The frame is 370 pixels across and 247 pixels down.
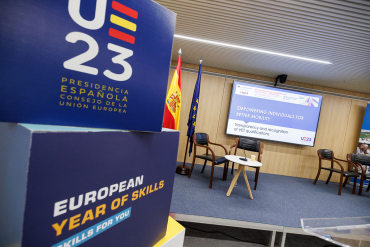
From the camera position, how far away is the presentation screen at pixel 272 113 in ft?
15.8

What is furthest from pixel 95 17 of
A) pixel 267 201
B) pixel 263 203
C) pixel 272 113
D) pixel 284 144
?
pixel 284 144

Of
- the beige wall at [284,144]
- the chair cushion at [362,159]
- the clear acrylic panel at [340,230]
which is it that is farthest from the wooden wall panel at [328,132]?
the clear acrylic panel at [340,230]

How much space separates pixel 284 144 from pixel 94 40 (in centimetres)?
553

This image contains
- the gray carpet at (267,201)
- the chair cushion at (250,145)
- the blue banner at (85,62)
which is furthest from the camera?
the chair cushion at (250,145)

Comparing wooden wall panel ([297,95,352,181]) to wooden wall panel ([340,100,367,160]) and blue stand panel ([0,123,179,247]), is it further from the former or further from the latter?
blue stand panel ([0,123,179,247])

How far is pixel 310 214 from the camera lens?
2.81 m

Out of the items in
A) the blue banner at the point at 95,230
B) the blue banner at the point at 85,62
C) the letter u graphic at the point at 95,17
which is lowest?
the blue banner at the point at 95,230

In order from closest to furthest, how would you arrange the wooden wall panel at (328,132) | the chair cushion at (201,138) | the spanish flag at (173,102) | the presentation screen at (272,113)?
1. the spanish flag at (173,102)
2. the chair cushion at (201,138)
3. the presentation screen at (272,113)
4. the wooden wall panel at (328,132)

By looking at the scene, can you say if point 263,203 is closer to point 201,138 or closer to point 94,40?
point 201,138

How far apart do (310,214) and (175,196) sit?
6.88 ft

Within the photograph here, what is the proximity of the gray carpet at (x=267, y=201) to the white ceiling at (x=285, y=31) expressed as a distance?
99.0 inches

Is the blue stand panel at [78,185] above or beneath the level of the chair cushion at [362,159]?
above

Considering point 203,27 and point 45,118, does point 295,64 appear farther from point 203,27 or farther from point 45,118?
point 45,118

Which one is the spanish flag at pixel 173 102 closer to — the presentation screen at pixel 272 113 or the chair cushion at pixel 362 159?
the presentation screen at pixel 272 113
